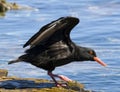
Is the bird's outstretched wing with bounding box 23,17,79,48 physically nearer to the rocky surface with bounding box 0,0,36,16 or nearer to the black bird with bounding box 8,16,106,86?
the black bird with bounding box 8,16,106,86

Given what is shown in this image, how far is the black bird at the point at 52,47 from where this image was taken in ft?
37.5

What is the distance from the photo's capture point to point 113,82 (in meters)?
14.7

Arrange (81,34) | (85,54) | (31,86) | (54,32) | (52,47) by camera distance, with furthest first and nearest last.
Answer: (81,34) < (85,54) < (52,47) < (54,32) < (31,86)

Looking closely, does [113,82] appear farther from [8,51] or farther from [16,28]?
[16,28]

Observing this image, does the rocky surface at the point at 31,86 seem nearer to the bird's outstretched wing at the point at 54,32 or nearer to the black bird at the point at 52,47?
the black bird at the point at 52,47

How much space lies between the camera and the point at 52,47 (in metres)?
11.7

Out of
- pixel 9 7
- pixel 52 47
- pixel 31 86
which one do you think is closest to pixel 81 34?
pixel 9 7

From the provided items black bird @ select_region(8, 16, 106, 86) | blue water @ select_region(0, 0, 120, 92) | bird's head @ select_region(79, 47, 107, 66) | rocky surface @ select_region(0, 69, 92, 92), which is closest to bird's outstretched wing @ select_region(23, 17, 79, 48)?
black bird @ select_region(8, 16, 106, 86)

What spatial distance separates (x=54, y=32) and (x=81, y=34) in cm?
828

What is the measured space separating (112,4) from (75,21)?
16372mm

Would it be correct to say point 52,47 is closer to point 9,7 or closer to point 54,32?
point 54,32

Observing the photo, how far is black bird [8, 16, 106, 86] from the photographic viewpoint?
1142 cm

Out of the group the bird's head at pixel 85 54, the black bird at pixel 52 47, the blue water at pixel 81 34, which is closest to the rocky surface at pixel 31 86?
the black bird at pixel 52 47

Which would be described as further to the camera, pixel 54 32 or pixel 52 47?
pixel 52 47
